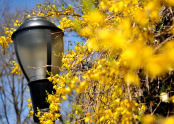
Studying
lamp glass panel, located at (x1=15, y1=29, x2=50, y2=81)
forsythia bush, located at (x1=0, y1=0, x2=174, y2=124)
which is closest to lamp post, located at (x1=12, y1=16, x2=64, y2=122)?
lamp glass panel, located at (x1=15, y1=29, x2=50, y2=81)

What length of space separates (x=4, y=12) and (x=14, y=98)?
4.95 m

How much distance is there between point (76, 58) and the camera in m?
1.99

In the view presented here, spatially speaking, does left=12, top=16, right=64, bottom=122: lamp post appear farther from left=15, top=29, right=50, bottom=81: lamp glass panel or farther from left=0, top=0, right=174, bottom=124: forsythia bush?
left=0, top=0, right=174, bottom=124: forsythia bush

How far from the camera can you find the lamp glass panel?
6.66ft

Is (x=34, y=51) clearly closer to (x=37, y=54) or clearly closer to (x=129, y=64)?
(x=37, y=54)

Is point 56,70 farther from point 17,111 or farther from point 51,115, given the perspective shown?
point 17,111

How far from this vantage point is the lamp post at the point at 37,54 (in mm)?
2018

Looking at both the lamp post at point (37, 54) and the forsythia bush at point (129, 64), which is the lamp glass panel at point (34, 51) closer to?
the lamp post at point (37, 54)

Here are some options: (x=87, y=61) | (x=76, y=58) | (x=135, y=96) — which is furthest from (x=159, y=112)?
(x=76, y=58)

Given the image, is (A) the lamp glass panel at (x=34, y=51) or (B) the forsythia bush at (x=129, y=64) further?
(A) the lamp glass panel at (x=34, y=51)

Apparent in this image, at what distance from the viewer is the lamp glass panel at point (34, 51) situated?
79.9 inches

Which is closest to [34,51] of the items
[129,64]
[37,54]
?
[37,54]

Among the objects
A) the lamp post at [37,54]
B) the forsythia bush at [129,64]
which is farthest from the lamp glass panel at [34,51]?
the forsythia bush at [129,64]

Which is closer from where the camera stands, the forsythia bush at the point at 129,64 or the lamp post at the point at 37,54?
the forsythia bush at the point at 129,64
